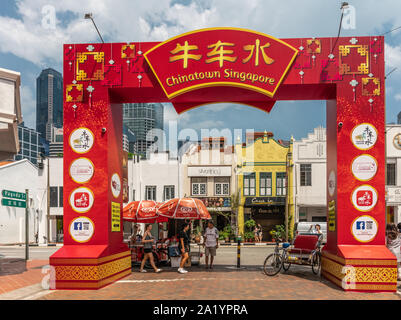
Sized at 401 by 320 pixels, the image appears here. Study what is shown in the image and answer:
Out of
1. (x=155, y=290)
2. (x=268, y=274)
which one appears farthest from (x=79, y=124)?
(x=268, y=274)

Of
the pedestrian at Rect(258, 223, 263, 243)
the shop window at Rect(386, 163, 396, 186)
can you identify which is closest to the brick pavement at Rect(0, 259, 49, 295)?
the pedestrian at Rect(258, 223, 263, 243)

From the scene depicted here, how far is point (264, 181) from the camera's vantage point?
110 ft

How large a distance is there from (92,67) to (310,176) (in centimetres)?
2553

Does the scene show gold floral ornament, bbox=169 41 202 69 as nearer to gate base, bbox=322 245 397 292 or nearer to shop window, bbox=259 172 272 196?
gate base, bbox=322 245 397 292

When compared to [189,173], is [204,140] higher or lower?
higher

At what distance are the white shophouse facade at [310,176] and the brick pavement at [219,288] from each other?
2134 cm

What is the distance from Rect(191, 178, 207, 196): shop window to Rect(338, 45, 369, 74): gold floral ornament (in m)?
24.6

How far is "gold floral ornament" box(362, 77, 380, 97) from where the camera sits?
31.8 ft

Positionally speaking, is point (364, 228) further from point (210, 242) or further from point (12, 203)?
point (12, 203)

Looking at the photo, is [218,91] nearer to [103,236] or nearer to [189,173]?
[103,236]

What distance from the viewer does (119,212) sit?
10930mm

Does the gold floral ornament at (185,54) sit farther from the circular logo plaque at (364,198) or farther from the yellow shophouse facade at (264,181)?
the yellow shophouse facade at (264,181)

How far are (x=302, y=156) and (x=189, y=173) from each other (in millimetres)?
9260

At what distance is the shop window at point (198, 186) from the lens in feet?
111
